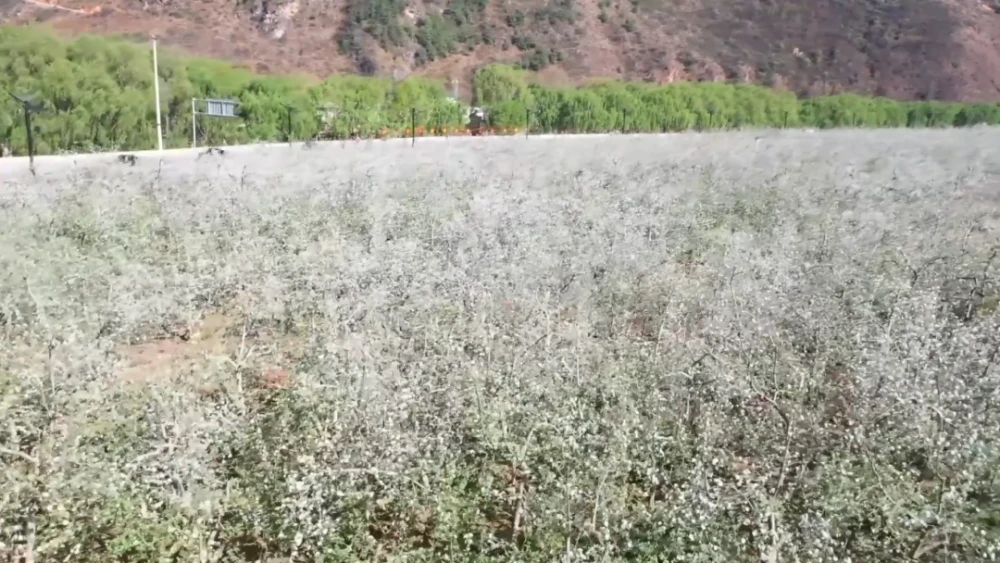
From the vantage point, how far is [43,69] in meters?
30.2

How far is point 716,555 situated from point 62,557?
3989 mm

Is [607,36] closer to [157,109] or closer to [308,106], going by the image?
[308,106]

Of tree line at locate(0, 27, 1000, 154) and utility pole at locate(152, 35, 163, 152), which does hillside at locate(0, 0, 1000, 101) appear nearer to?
tree line at locate(0, 27, 1000, 154)

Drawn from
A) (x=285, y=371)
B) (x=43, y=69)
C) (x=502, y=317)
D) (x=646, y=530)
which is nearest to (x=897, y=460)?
(x=646, y=530)

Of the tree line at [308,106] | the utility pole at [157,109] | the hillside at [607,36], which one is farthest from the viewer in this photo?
the hillside at [607,36]

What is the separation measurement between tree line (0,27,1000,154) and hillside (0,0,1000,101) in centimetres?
1290

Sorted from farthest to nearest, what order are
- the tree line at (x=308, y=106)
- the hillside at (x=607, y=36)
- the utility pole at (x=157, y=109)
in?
1. the hillside at (x=607, y=36)
2. the utility pole at (x=157, y=109)
3. the tree line at (x=308, y=106)

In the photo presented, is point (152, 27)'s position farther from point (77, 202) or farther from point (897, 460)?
point (897, 460)

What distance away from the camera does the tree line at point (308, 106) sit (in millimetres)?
29797

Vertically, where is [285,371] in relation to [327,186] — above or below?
below

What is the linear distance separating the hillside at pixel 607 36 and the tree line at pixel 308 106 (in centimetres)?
1290

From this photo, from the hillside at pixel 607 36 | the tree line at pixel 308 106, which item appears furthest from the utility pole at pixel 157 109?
the hillside at pixel 607 36

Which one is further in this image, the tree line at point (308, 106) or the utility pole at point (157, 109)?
the utility pole at point (157, 109)

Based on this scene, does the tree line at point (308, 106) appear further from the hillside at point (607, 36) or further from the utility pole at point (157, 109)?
the hillside at point (607, 36)
